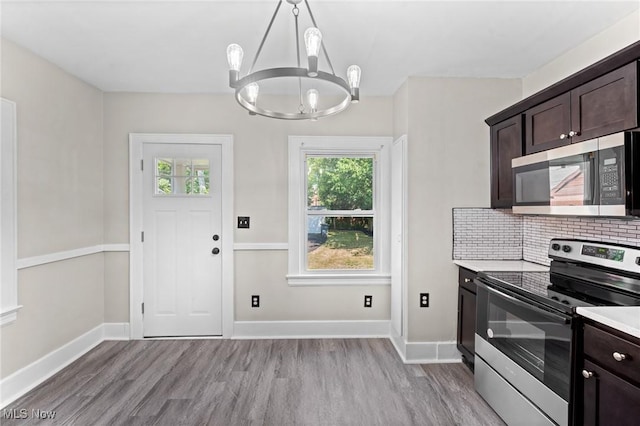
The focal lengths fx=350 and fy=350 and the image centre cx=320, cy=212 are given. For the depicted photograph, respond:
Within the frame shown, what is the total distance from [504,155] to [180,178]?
9.88ft

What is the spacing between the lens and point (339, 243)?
3.71 meters

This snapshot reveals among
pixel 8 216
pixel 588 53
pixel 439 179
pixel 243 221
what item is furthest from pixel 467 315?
pixel 8 216

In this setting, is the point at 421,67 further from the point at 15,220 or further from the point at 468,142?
the point at 15,220

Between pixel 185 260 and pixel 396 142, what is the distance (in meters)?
2.42

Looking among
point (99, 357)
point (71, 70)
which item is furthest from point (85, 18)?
point (99, 357)

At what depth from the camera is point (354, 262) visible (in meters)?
3.70

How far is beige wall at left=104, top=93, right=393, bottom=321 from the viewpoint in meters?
3.52

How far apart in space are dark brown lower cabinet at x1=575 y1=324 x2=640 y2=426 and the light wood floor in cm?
78

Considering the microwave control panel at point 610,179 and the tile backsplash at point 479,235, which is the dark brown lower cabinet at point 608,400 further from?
the tile backsplash at point 479,235

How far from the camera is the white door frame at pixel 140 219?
11.5 ft

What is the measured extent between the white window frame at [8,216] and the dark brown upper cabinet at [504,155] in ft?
12.0

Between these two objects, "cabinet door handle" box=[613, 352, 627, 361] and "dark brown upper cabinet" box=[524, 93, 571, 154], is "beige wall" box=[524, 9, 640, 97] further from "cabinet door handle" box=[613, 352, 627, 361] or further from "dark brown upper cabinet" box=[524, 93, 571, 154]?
"cabinet door handle" box=[613, 352, 627, 361]

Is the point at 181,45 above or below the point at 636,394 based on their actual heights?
above

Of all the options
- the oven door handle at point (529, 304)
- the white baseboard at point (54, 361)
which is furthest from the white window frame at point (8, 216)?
the oven door handle at point (529, 304)
